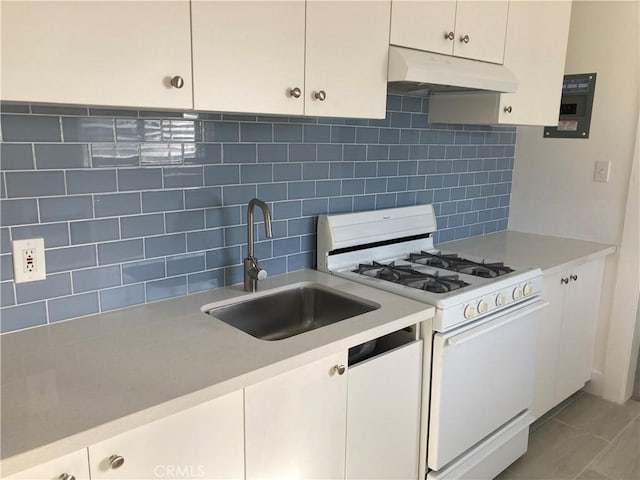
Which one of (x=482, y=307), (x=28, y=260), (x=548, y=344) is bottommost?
(x=548, y=344)

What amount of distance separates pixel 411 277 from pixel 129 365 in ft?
3.84

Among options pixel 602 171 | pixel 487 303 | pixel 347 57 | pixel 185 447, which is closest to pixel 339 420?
pixel 185 447

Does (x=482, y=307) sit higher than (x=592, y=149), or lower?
lower

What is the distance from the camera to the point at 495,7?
2.21 meters

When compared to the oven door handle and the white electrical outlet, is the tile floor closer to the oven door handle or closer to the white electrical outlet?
the oven door handle

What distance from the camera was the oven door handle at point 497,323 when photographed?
186 centimetres

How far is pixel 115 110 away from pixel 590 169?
256 cm

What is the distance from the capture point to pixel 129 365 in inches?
51.8

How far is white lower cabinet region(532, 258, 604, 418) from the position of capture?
2.58 meters

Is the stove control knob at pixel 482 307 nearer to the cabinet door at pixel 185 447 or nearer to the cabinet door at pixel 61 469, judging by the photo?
the cabinet door at pixel 185 447

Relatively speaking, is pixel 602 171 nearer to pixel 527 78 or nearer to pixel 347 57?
pixel 527 78

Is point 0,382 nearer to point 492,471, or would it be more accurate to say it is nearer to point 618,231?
point 492,471

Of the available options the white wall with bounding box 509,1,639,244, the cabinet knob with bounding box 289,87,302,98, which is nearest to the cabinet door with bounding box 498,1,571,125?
the white wall with bounding box 509,1,639,244

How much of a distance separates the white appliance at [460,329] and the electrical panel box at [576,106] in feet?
3.73
